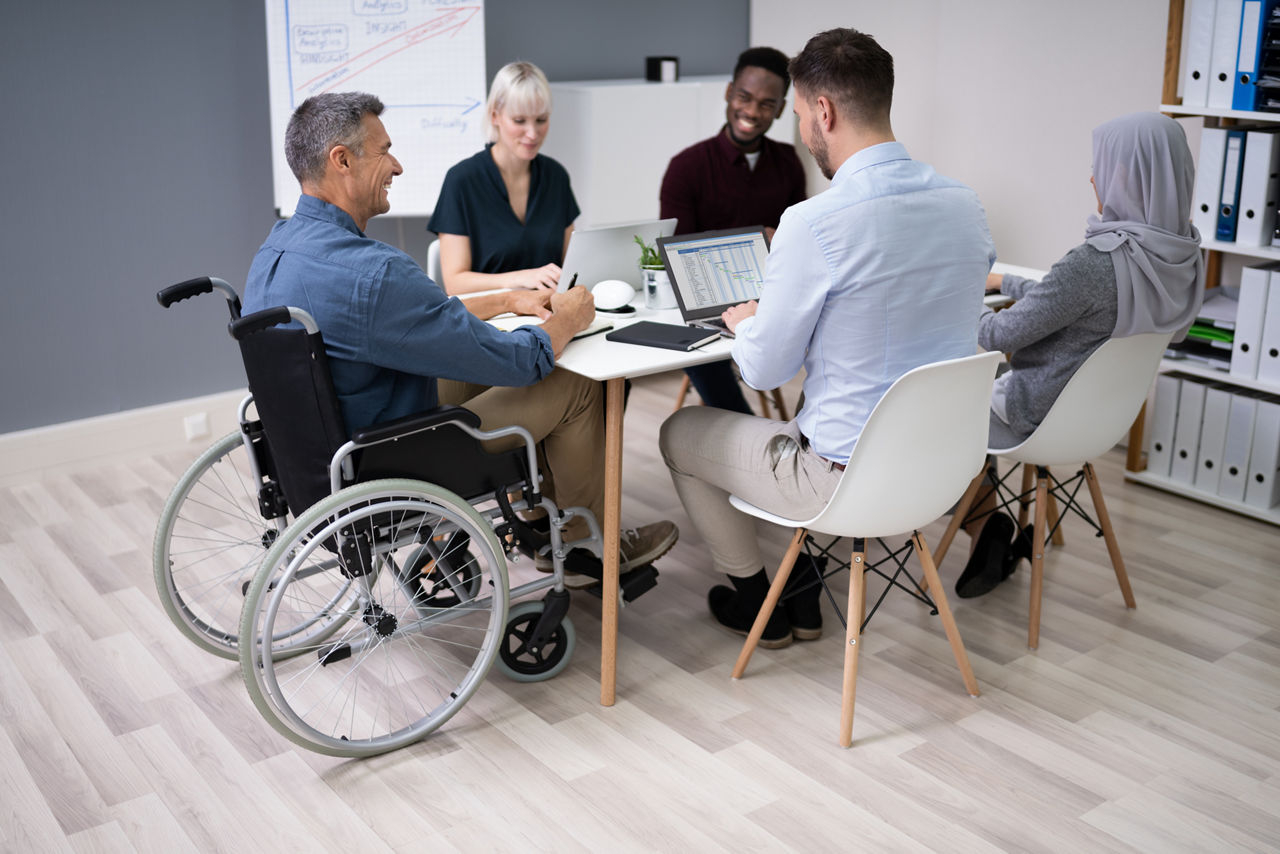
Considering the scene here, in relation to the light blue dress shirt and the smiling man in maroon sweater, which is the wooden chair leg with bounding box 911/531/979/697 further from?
the smiling man in maroon sweater

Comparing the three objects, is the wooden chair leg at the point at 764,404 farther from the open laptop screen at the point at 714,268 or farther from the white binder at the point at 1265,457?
the white binder at the point at 1265,457

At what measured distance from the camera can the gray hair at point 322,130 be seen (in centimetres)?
232

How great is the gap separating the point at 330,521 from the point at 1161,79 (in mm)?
2919

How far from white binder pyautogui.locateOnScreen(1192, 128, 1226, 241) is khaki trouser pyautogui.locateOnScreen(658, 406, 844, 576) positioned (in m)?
1.73

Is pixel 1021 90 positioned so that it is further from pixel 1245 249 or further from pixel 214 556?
pixel 214 556

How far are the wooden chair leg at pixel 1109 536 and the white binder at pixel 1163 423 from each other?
2.77 feet

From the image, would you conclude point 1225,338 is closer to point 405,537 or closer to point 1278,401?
point 1278,401

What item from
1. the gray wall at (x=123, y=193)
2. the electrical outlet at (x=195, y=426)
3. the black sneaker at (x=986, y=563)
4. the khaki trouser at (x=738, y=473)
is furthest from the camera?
the electrical outlet at (x=195, y=426)

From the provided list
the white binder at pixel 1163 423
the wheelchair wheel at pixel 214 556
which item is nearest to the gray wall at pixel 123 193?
the wheelchair wheel at pixel 214 556

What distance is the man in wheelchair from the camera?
88.4 inches

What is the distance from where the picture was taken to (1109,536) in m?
2.94

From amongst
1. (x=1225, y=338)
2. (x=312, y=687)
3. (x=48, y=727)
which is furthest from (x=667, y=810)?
(x=1225, y=338)

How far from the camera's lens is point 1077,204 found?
402 centimetres

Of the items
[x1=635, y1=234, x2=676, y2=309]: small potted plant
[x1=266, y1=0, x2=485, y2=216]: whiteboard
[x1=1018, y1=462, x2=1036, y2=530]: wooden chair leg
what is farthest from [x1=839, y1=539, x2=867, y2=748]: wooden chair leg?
[x1=266, y1=0, x2=485, y2=216]: whiteboard
